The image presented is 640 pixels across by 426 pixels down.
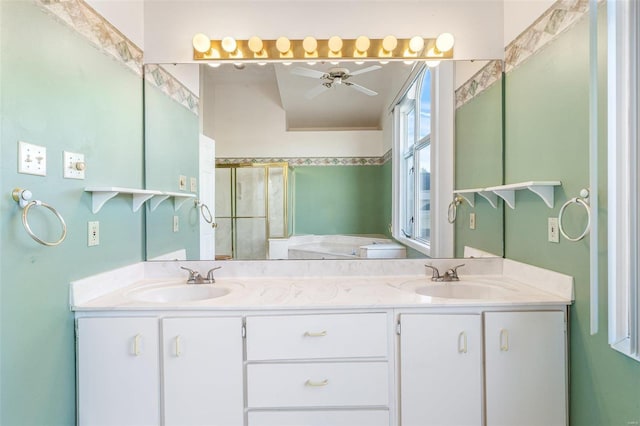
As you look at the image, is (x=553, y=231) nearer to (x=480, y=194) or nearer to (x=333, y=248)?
(x=480, y=194)

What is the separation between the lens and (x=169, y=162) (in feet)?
6.17

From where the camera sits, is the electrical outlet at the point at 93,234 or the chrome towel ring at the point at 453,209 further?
the chrome towel ring at the point at 453,209

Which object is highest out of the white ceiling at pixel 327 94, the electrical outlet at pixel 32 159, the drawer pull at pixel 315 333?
the white ceiling at pixel 327 94

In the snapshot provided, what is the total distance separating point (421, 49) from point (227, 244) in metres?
1.55

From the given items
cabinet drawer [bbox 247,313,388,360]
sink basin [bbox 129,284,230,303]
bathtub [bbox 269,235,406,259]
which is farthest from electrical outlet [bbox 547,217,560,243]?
sink basin [bbox 129,284,230,303]

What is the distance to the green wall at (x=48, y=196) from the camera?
1.04 metres

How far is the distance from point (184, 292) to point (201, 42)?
1355 millimetres

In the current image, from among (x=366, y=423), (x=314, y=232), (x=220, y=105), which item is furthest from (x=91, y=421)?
(x=220, y=105)

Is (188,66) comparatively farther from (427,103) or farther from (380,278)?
(380,278)

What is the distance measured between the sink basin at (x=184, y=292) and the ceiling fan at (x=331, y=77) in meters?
1.20

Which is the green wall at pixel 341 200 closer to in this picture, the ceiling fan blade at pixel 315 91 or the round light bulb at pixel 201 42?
the ceiling fan blade at pixel 315 91

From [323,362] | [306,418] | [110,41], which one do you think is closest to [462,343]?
[323,362]

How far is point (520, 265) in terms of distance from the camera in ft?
5.55

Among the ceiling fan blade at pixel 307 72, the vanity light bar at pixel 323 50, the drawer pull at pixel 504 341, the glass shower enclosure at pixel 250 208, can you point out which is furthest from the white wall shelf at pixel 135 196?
the drawer pull at pixel 504 341
